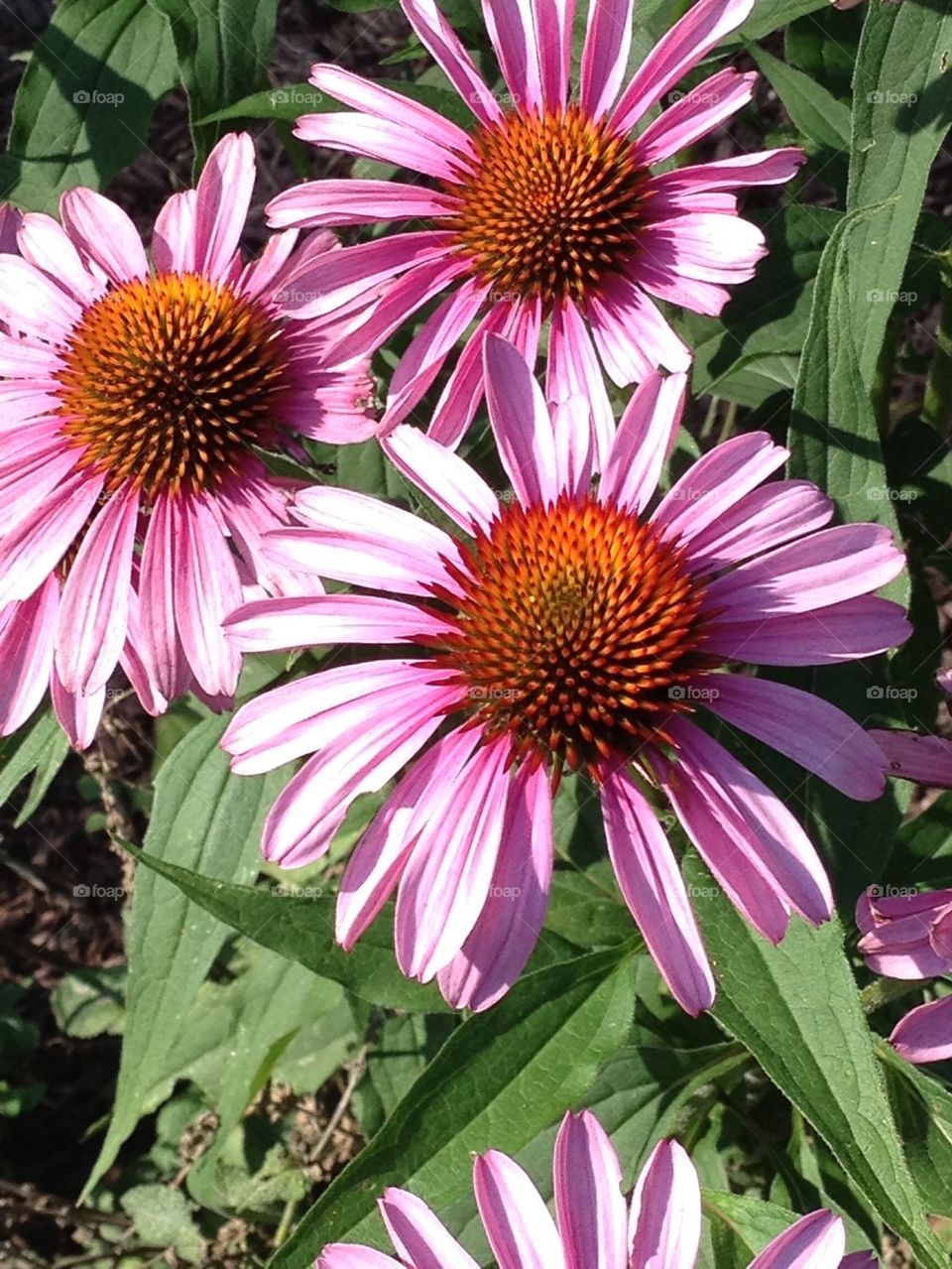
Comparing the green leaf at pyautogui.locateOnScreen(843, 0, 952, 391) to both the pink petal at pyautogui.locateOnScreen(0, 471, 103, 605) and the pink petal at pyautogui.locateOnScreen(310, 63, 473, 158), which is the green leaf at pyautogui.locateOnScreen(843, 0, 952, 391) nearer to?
the pink petal at pyautogui.locateOnScreen(310, 63, 473, 158)

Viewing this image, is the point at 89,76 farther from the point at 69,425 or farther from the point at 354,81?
the point at 69,425

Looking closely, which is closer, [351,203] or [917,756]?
[917,756]

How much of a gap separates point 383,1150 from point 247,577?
864 millimetres

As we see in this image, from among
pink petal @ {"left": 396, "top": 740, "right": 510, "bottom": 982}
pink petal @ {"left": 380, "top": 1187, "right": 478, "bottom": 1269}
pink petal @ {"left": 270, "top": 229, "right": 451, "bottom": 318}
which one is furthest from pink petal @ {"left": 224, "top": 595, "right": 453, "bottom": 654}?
pink petal @ {"left": 380, "top": 1187, "right": 478, "bottom": 1269}

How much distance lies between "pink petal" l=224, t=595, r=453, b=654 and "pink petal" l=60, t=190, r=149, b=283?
0.78 m

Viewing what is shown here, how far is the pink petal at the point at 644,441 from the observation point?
1537mm

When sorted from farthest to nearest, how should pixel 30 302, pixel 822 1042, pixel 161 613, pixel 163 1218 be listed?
pixel 163 1218
pixel 30 302
pixel 161 613
pixel 822 1042

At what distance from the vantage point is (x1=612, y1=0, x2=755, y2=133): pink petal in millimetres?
1698

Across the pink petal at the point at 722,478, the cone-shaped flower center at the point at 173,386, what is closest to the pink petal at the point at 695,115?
the pink petal at the point at 722,478

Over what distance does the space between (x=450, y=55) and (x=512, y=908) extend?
1236 millimetres

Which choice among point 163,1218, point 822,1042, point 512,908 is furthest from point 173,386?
point 163,1218


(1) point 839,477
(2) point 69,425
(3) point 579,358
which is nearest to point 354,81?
(3) point 579,358

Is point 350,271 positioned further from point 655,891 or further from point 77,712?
point 655,891

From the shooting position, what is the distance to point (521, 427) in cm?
160
